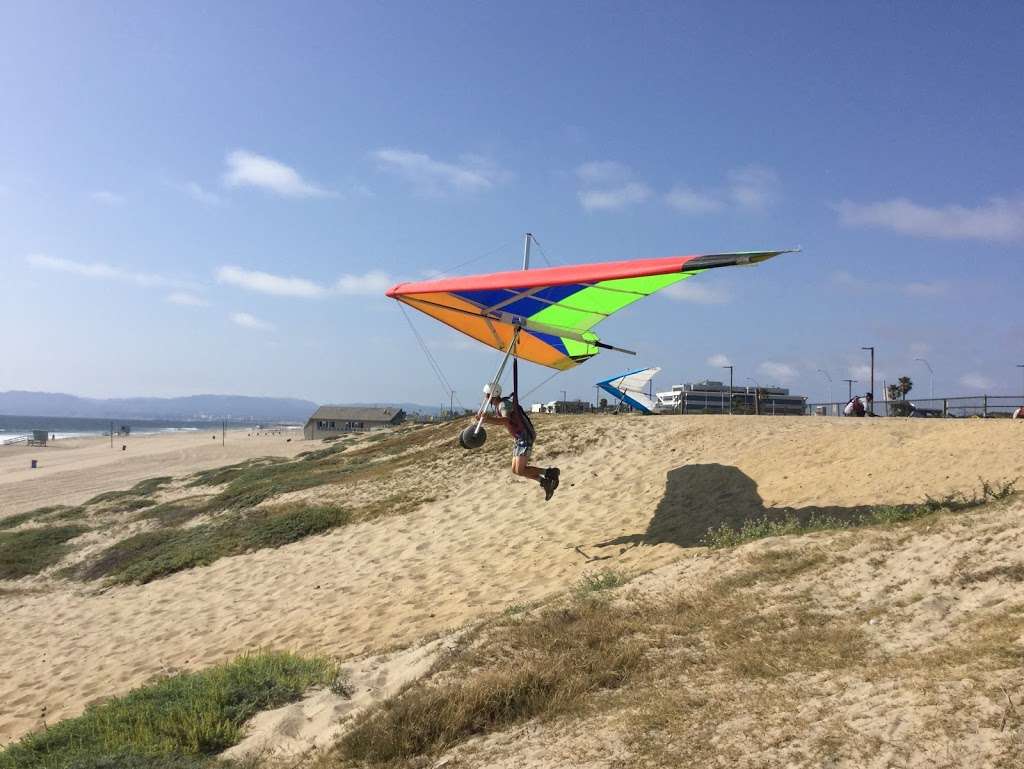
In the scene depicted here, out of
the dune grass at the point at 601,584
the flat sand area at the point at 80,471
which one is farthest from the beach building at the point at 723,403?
the flat sand area at the point at 80,471

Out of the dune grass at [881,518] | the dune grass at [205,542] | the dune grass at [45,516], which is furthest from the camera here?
the dune grass at [45,516]

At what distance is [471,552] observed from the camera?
38.3 feet

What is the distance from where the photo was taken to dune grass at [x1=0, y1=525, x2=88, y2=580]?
15923mm

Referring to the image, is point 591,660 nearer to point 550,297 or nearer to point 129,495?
point 550,297

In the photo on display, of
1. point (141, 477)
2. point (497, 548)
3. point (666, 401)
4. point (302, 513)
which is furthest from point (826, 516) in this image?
point (141, 477)

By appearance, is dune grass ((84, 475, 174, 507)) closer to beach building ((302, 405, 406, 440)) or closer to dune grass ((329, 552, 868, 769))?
dune grass ((329, 552, 868, 769))

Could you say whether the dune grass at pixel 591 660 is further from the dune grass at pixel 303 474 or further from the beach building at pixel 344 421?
the beach building at pixel 344 421

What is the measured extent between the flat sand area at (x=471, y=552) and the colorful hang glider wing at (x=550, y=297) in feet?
10.6

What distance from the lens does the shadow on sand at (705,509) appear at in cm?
975

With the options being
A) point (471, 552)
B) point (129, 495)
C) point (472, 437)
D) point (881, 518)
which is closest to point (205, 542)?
point (471, 552)

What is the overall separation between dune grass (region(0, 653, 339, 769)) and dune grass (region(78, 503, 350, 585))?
25.3ft

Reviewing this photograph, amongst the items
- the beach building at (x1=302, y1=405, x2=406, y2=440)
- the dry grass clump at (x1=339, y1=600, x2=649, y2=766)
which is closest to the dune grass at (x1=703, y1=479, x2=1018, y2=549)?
the dry grass clump at (x1=339, y1=600, x2=649, y2=766)

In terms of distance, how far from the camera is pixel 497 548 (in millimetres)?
11578

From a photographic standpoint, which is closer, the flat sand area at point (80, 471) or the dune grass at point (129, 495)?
the dune grass at point (129, 495)
